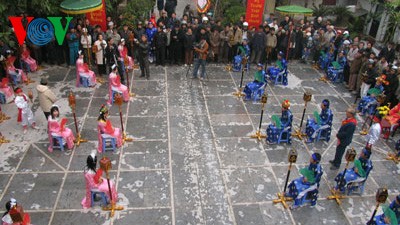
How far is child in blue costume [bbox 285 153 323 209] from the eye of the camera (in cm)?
783

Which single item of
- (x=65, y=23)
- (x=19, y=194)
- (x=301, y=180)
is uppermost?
(x=65, y=23)

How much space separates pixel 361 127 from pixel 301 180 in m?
4.44

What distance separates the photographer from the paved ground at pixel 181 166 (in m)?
7.87

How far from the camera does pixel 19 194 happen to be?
814 cm

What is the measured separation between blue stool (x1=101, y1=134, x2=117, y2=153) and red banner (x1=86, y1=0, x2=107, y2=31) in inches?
258

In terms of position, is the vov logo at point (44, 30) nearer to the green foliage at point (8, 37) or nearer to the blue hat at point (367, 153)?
the green foliage at point (8, 37)

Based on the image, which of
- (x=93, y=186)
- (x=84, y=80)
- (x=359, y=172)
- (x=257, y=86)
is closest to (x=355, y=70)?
(x=257, y=86)

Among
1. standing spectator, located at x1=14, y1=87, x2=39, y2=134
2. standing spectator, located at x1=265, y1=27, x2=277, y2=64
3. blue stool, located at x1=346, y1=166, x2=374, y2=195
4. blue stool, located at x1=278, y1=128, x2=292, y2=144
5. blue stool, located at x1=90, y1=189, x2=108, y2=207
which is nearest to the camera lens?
blue stool, located at x1=90, y1=189, x2=108, y2=207

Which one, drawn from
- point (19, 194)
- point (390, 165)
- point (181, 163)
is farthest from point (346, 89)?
point (19, 194)

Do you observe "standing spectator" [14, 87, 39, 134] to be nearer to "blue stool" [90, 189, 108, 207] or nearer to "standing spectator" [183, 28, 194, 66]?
"blue stool" [90, 189, 108, 207]

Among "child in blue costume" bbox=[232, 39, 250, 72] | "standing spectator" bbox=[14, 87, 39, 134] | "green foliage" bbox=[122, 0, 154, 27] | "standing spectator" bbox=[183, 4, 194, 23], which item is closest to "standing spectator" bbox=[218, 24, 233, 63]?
"child in blue costume" bbox=[232, 39, 250, 72]

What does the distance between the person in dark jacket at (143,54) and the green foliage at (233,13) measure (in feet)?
22.2

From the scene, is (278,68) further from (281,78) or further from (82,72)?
(82,72)

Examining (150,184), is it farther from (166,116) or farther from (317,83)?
(317,83)
